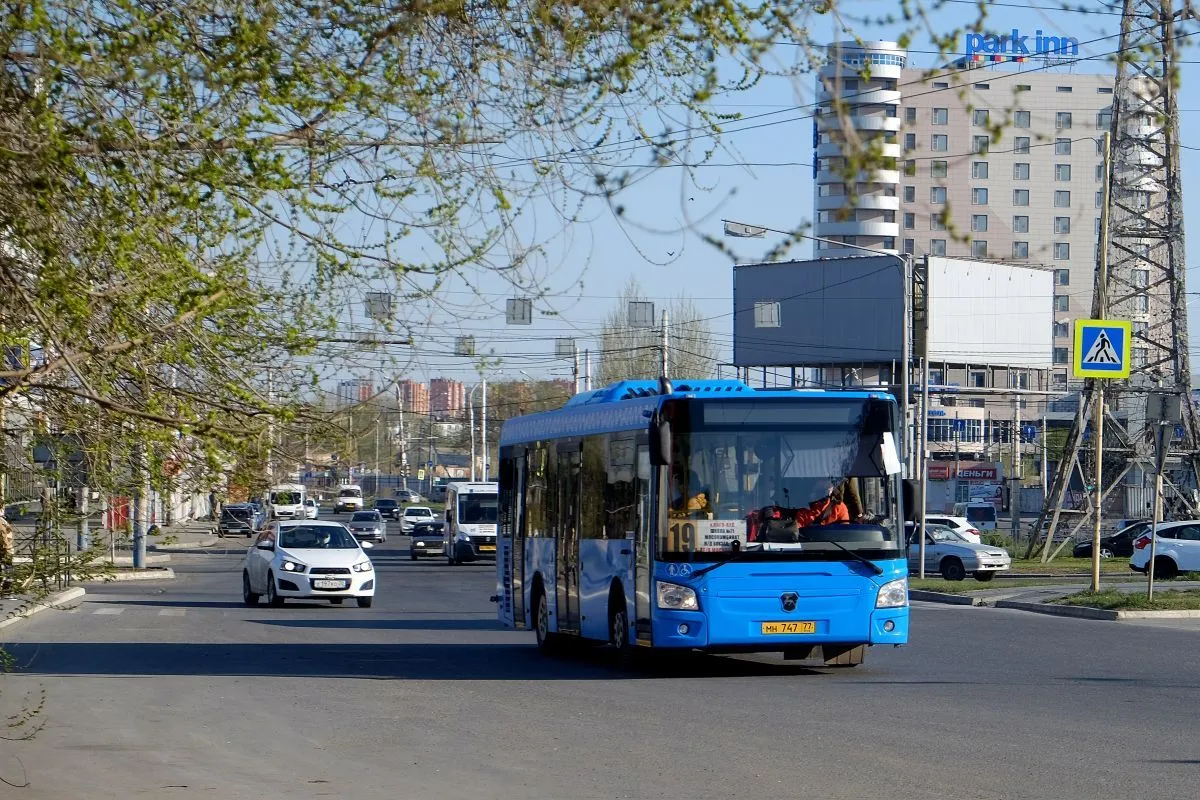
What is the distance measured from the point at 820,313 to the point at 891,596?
5841cm

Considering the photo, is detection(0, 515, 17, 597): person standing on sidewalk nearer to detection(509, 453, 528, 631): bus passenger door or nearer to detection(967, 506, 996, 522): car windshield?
detection(509, 453, 528, 631): bus passenger door

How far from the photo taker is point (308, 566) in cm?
3095

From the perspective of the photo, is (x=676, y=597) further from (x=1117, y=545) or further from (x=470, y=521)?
(x=1117, y=545)

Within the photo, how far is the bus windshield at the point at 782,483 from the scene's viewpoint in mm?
16812

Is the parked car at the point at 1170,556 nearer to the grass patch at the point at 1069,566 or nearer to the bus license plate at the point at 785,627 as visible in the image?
the grass patch at the point at 1069,566

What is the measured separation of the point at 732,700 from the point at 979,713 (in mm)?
2333

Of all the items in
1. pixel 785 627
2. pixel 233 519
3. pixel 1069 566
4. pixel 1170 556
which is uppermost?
pixel 233 519

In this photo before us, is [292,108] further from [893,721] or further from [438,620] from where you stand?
[438,620]

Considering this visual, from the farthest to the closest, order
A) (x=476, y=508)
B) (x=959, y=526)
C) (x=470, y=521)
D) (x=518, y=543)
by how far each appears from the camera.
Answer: (x=470, y=521) → (x=476, y=508) → (x=959, y=526) → (x=518, y=543)

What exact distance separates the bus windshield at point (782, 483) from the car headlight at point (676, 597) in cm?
30

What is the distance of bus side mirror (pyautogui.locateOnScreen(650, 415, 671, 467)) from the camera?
16.5 m

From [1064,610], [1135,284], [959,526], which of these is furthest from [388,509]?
[1064,610]

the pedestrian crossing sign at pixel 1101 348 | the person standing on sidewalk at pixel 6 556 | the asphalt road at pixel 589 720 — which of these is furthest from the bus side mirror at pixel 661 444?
the pedestrian crossing sign at pixel 1101 348

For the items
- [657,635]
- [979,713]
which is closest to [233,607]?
[657,635]
